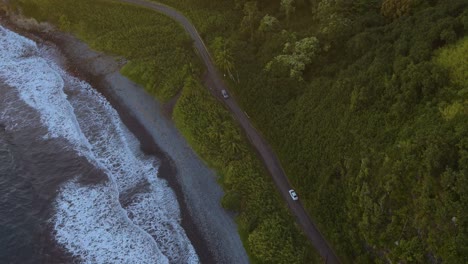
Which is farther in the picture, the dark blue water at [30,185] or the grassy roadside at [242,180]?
the dark blue water at [30,185]

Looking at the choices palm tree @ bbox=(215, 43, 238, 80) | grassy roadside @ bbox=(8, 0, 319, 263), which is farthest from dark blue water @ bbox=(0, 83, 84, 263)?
palm tree @ bbox=(215, 43, 238, 80)

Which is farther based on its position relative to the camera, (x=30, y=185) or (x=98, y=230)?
(x=30, y=185)

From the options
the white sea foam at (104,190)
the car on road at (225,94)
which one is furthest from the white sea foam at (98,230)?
the car on road at (225,94)

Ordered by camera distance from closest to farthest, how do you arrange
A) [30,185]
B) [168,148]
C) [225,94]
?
[30,185] < [168,148] < [225,94]

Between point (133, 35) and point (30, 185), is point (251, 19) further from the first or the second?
point (30, 185)

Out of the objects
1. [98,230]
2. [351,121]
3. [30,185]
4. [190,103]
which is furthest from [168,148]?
[351,121]

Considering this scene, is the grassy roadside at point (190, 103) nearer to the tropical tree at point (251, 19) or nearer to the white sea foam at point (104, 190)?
the white sea foam at point (104, 190)

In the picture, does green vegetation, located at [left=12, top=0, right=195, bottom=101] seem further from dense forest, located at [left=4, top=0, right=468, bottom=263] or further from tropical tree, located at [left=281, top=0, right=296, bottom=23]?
tropical tree, located at [left=281, top=0, right=296, bottom=23]
